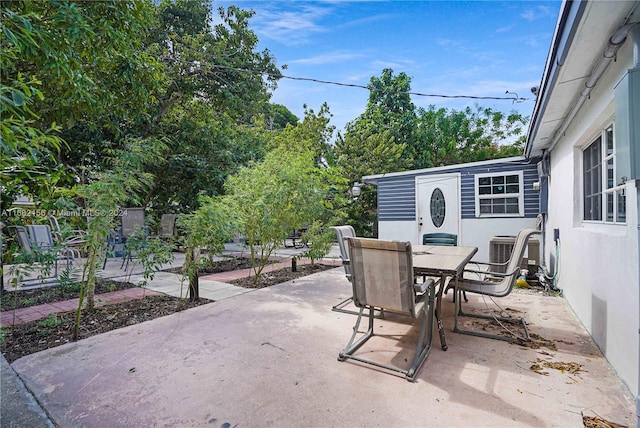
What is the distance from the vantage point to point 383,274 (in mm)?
2445

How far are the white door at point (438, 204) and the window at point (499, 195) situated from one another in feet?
1.74

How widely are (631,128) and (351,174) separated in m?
10.4

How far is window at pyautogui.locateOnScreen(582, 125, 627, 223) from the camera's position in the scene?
2617 millimetres

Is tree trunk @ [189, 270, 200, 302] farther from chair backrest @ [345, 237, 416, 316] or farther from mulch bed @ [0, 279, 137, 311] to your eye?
chair backrest @ [345, 237, 416, 316]

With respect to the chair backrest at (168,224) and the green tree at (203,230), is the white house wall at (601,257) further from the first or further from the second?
the chair backrest at (168,224)

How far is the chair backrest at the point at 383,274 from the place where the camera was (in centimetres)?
234

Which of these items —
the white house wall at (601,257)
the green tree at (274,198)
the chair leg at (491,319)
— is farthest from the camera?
the green tree at (274,198)

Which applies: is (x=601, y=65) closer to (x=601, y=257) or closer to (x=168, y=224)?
(x=601, y=257)

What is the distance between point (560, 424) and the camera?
1713mm

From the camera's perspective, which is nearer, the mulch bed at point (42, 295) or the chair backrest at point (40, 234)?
the mulch bed at point (42, 295)

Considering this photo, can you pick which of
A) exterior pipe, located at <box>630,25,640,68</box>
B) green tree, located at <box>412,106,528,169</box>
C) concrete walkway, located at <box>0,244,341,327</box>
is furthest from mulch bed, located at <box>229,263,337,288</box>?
green tree, located at <box>412,106,528,169</box>

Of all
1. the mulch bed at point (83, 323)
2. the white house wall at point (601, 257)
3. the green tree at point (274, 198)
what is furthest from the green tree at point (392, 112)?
the mulch bed at point (83, 323)

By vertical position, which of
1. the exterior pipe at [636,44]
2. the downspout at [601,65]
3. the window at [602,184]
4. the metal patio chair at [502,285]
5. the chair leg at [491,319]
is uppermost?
the downspout at [601,65]

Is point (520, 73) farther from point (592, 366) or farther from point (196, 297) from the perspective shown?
point (196, 297)
